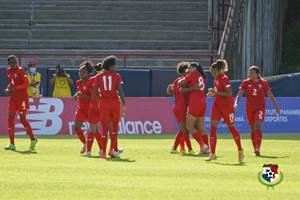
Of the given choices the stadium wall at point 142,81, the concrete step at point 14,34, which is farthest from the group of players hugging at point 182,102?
the concrete step at point 14,34

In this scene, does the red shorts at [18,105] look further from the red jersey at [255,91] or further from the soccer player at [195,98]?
the red jersey at [255,91]

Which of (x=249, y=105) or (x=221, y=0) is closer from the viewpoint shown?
(x=249, y=105)

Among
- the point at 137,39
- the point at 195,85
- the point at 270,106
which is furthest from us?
the point at 137,39

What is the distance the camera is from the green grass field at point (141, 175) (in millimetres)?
12820

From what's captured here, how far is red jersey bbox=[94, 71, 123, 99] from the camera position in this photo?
19.0 meters

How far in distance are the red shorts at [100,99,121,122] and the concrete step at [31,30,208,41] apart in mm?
22054

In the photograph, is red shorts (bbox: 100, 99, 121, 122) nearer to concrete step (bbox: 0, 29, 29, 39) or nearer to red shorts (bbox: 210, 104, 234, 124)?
red shorts (bbox: 210, 104, 234, 124)

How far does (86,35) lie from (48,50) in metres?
2.32

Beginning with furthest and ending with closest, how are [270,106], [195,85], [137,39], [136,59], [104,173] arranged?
1. [137,39]
2. [136,59]
3. [270,106]
4. [195,85]
5. [104,173]

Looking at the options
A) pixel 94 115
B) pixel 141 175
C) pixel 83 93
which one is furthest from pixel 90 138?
pixel 141 175

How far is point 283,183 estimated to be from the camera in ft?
46.4

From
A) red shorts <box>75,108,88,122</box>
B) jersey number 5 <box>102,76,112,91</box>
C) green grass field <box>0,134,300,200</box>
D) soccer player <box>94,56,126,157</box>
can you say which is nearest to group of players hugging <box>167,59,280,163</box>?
green grass field <box>0,134,300,200</box>

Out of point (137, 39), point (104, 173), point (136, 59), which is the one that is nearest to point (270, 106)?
point (136, 59)

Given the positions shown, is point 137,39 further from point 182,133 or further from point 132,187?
point 132,187
